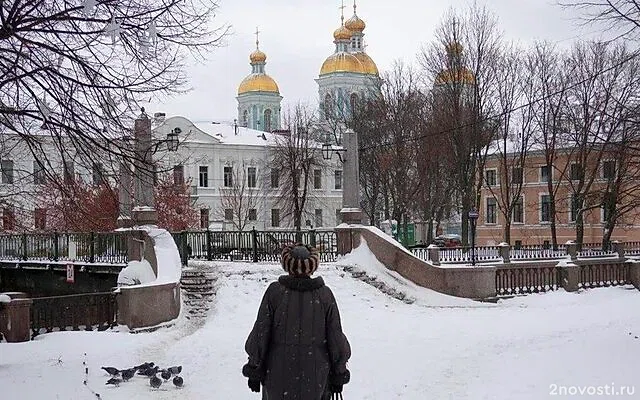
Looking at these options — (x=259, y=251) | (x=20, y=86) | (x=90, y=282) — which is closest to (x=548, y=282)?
(x=259, y=251)

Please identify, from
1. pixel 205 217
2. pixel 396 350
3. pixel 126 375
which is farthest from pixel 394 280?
pixel 205 217

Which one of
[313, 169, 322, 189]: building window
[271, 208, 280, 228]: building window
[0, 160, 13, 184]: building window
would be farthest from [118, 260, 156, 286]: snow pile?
[313, 169, 322, 189]: building window

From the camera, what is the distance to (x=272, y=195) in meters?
62.7

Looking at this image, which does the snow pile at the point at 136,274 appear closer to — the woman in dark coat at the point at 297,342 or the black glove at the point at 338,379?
the woman in dark coat at the point at 297,342

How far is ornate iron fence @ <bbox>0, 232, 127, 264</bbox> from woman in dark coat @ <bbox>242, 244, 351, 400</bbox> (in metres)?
14.1

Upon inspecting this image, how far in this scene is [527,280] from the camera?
23.2 meters

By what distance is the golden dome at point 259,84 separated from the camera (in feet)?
268

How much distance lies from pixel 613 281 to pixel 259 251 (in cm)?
1206

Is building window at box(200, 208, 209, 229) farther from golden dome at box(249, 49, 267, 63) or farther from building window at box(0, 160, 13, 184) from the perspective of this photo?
building window at box(0, 160, 13, 184)

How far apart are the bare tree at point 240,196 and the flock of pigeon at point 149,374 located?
1917 inches

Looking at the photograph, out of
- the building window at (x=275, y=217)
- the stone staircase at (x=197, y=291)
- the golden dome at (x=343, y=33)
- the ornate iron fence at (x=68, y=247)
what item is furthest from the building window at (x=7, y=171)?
the golden dome at (x=343, y=33)

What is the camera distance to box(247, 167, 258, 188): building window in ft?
A: 209

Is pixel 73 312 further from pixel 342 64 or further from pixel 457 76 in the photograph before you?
pixel 342 64

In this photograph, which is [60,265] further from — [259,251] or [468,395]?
[468,395]
